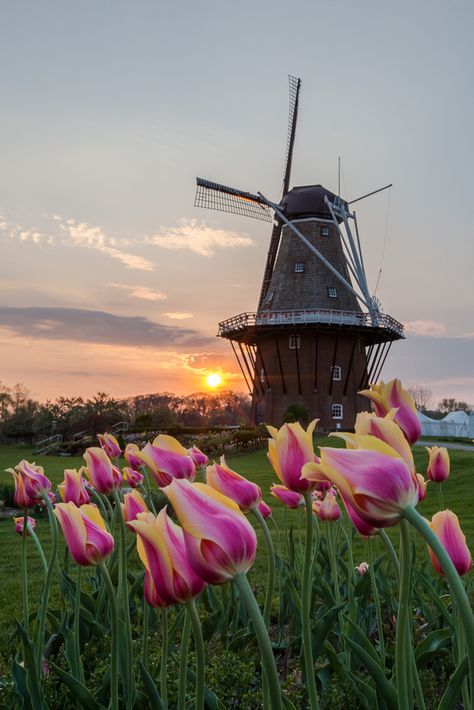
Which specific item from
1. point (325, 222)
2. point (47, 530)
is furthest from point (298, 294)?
point (47, 530)

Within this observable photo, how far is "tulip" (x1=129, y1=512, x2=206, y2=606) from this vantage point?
127 cm

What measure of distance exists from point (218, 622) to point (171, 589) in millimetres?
2330

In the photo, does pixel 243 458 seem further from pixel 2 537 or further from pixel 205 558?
pixel 205 558

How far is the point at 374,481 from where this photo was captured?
1.04 meters

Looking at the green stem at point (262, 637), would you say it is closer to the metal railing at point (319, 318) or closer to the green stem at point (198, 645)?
the green stem at point (198, 645)

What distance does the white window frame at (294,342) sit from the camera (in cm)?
3055

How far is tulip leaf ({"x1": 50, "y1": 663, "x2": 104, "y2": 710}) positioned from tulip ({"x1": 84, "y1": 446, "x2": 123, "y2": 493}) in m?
0.77

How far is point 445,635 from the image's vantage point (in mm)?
2727

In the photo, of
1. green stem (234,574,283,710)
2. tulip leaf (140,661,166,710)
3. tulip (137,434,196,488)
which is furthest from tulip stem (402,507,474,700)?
tulip (137,434,196,488)

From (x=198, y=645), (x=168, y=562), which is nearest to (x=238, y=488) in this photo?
(x=168, y=562)

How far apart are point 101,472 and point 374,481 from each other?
181cm

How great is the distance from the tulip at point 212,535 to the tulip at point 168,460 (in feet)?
2.96

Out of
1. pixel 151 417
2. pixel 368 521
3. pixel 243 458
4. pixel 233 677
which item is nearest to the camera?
pixel 368 521

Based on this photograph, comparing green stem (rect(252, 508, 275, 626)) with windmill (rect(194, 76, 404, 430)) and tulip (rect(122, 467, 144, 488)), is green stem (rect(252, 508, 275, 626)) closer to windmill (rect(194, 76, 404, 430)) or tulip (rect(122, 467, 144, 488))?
tulip (rect(122, 467, 144, 488))
